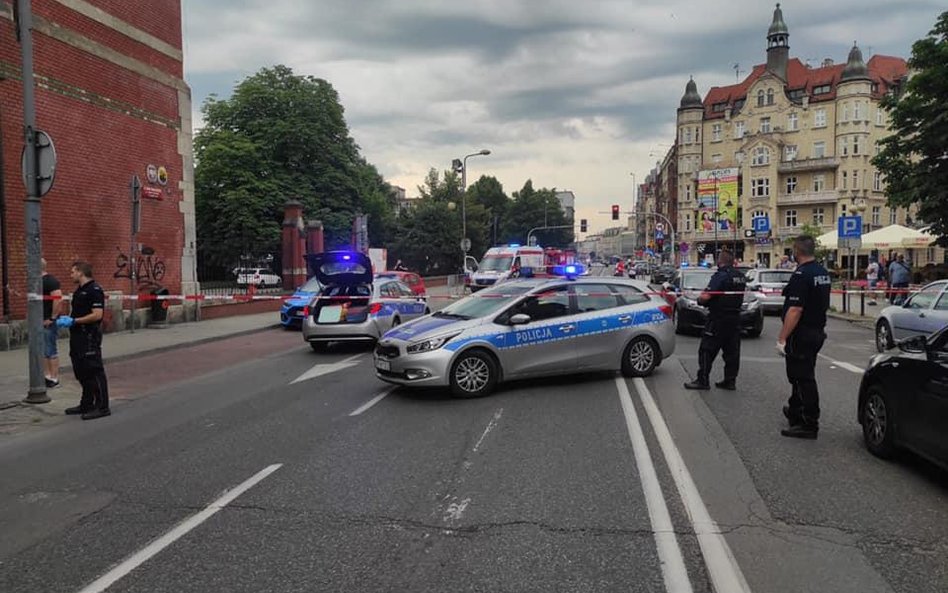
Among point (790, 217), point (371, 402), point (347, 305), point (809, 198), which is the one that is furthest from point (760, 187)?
point (371, 402)

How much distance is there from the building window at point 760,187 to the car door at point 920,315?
65.7 m

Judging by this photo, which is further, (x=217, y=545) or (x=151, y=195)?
(x=151, y=195)

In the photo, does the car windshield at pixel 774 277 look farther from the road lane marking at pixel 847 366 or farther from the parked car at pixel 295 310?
the parked car at pixel 295 310

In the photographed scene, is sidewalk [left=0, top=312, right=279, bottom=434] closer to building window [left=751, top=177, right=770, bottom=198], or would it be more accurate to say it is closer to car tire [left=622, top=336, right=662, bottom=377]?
car tire [left=622, top=336, right=662, bottom=377]

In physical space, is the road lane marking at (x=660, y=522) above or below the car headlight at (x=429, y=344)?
below

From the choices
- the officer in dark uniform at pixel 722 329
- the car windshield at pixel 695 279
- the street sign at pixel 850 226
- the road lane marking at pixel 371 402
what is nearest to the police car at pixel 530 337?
the road lane marking at pixel 371 402

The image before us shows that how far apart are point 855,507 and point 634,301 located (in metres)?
5.52

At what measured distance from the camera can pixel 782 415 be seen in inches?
297

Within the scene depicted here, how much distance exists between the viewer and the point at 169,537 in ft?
14.2

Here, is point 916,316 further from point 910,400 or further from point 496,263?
point 496,263

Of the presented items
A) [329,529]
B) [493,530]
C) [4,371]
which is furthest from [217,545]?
[4,371]

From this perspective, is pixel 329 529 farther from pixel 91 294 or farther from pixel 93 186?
pixel 93 186

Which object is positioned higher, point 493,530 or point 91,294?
point 91,294

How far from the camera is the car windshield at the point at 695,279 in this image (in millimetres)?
17672
